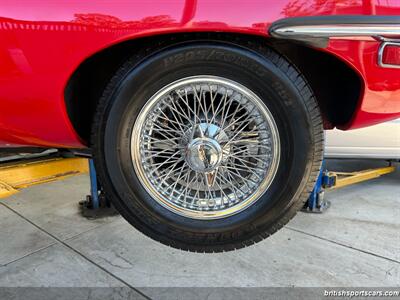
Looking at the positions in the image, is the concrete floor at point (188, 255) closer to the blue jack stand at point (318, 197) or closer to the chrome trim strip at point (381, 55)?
the blue jack stand at point (318, 197)

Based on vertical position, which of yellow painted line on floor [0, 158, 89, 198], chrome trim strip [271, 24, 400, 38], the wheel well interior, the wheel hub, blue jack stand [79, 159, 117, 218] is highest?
chrome trim strip [271, 24, 400, 38]

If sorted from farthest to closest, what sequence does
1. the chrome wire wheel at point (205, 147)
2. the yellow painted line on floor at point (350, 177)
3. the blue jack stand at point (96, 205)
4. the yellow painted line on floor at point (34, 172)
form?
1. the yellow painted line on floor at point (350, 177)
2. the blue jack stand at point (96, 205)
3. the yellow painted line on floor at point (34, 172)
4. the chrome wire wheel at point (205, 147)

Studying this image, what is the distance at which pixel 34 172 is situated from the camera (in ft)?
8.13

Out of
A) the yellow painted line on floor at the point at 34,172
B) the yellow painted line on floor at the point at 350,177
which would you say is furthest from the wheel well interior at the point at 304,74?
the yellow painted line on floor at the point at 350,177

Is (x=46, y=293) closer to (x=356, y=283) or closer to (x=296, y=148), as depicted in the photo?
(x=296, y=148)

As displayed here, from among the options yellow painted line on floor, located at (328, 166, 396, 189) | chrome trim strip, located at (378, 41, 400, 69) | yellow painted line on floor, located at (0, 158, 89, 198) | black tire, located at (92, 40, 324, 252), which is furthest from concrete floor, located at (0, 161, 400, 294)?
chrome trim strip, located at (378, 41, 400, 69)

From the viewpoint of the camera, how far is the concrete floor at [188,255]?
204cm

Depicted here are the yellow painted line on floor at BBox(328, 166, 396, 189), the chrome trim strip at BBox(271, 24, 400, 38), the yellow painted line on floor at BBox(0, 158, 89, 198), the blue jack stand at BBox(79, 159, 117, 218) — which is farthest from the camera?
the yellow painted line on floor at BBox(328, 166, 396, 189)

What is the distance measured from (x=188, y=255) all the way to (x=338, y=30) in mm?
1715

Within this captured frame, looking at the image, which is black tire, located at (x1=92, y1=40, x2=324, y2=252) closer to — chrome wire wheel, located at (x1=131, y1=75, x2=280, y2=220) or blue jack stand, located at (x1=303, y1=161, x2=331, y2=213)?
chrome wire wheel, located at (x1=131, y1=75, x2=280, y2=220)

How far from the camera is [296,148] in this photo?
4.07 ft

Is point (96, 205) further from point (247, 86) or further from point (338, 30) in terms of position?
point (338, 30)

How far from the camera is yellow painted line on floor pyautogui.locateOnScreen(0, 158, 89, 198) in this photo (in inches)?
92.5

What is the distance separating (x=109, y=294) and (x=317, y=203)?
2007 millimetres
